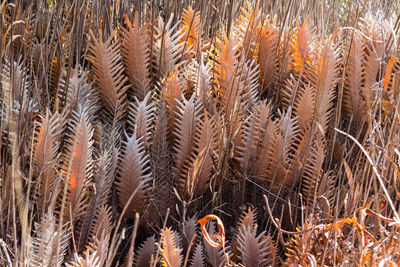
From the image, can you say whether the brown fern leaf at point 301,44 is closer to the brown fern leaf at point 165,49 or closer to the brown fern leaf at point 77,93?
the brown fern leaf at point 165,49

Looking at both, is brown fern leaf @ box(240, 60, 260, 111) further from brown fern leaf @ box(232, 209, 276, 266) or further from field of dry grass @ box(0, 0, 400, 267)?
brown fern leaf @ box(232, 209, 276, 266)

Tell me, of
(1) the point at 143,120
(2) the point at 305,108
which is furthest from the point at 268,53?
(1) the point at 143,120

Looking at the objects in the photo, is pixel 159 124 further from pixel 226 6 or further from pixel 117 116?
pixel 226 6

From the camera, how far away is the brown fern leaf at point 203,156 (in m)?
1.08

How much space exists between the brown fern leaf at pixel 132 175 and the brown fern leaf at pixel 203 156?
0.10 m

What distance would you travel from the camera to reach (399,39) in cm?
137

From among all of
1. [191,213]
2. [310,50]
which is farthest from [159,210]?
[310,50]

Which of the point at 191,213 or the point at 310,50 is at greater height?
the point at 310,50

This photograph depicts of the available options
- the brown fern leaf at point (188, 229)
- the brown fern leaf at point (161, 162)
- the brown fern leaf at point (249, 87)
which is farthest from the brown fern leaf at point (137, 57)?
the brown fern leaf at point (188, 229)

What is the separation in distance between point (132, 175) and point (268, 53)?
51cm

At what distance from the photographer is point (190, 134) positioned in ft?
3.73

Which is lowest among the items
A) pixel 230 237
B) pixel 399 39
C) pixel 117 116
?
pixel 230 237

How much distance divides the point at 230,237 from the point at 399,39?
2.48ft

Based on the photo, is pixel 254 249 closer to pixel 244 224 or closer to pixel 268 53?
pixel 244 224
